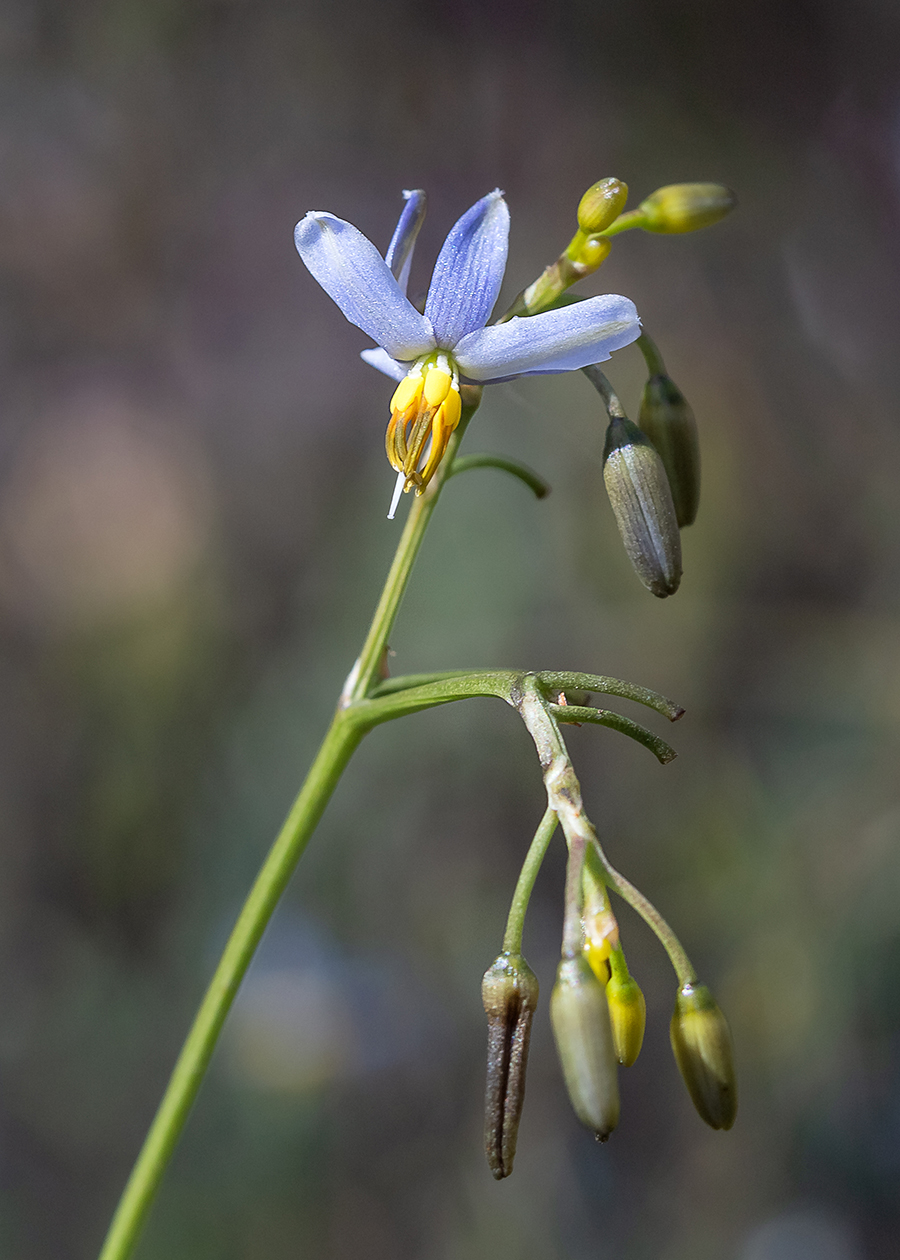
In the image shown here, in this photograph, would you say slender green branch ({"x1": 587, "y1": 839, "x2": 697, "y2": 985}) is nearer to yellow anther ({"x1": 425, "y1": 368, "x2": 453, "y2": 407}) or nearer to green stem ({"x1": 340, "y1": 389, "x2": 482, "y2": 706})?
green stem ({"x1": 340, "y1": 389, "x2": 482, "y2": 706})

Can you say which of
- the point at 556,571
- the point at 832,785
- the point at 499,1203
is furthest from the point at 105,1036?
the point at 832,785

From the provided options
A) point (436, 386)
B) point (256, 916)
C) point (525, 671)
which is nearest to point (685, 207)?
point (436, 386)

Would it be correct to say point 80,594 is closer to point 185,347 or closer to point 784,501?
point 185,347

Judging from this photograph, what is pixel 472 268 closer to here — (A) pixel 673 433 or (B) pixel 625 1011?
(A) pixel 673 433

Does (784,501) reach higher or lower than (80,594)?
higher

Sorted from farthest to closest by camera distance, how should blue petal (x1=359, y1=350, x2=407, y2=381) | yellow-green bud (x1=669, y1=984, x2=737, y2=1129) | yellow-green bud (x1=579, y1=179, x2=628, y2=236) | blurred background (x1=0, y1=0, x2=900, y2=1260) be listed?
1. blurred background (x1=0, y1=0, x2=900, y2=1260)
2. blue petal (x1=359, y1=350, x2=407, y2=381)
3. yellow-green bud (x1=579, y1=179, x2=628, y2=236)
4. yellow-green bud (x1=669, y1=984, x2=737, y2=1129)

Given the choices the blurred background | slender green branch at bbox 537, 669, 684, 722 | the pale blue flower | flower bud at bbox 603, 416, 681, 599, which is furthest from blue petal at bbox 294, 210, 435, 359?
the blurred background
